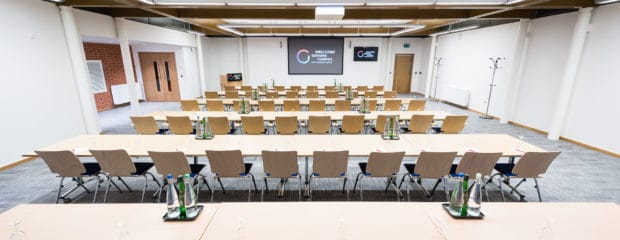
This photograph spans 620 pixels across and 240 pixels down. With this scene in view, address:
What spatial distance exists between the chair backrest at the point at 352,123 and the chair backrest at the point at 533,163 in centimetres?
253

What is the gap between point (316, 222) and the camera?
6.12 ft

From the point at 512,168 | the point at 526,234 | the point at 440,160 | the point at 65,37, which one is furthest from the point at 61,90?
the point at 512,168

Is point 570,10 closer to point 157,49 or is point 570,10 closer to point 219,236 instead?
point 219,236

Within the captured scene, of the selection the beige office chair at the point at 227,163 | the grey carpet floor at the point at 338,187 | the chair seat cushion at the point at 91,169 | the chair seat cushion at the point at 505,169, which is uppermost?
the beige office chair at the point at 227,163

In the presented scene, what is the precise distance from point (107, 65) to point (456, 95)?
45.9 feet

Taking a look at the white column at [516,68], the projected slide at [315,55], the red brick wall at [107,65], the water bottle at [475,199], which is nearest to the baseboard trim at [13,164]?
the red brick wall at [107,65]

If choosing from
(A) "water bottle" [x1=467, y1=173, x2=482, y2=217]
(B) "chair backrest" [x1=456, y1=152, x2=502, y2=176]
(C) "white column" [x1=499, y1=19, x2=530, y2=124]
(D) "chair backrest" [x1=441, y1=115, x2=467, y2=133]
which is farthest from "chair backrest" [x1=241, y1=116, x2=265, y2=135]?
(C) "white column" [x1=499, y1=19, x2=530, y2=124]

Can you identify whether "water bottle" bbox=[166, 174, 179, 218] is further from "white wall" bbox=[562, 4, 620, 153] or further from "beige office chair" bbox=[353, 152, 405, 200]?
"white wall" bbox=[562, 4, 620, 153]

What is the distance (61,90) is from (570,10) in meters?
11.8

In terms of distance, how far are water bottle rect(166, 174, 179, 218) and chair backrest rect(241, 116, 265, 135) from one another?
10.2 feet

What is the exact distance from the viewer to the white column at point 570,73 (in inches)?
228

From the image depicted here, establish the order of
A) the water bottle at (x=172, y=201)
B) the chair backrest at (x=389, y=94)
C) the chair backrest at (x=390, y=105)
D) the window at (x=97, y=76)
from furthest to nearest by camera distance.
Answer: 1. the window at (x=97, y=76)
2. the chair backrest at (x=389, y=94)
3. the chair backrest at (x=390, y=105)
4. the water bottle at (x=172, y=201)

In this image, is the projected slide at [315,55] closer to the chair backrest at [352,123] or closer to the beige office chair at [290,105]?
the beige office chair at [290,105]

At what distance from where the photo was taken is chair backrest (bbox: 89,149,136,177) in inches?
125
